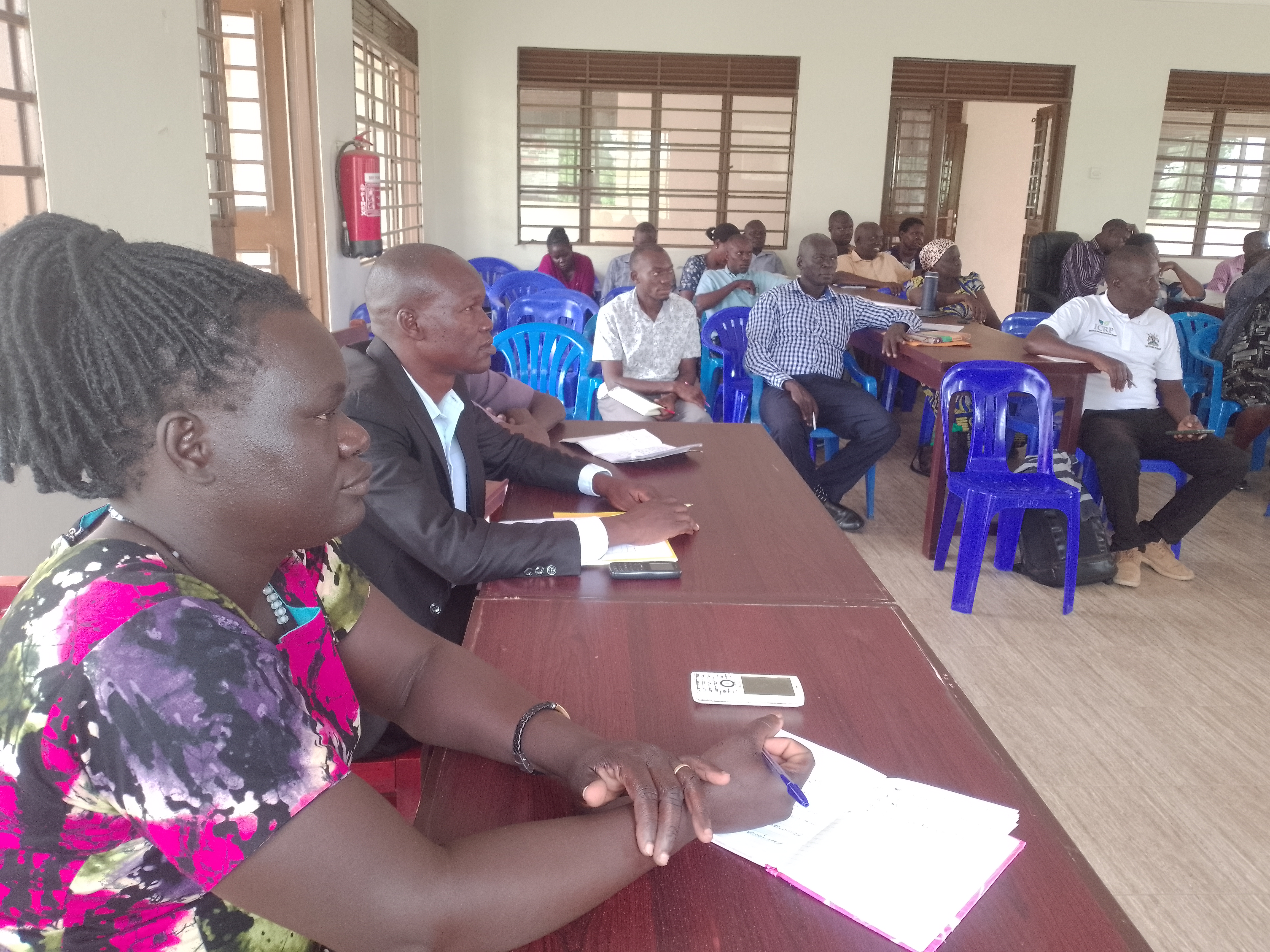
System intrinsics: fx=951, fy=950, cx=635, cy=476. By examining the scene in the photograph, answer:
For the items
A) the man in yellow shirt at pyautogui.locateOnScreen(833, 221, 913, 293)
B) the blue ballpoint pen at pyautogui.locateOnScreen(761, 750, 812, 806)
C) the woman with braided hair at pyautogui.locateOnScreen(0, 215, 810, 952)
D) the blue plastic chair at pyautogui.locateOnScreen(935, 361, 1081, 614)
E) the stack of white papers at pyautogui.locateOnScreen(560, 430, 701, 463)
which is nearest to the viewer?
the woman with braided hair at pyautogui.locateOnScreen(0, 215, 810, 952)

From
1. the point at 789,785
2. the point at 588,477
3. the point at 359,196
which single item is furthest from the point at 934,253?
the point at 789,785

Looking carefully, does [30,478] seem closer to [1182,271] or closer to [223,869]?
[223,869]

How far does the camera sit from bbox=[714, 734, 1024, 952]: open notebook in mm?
869

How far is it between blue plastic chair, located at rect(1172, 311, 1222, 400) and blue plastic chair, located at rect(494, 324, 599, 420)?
3.40 metres

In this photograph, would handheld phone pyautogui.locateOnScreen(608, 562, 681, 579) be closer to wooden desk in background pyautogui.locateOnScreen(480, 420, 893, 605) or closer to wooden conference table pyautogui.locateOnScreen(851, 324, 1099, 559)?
wooden desk in background pyautogui.locateOnScreen(480, 420, 893, 605)

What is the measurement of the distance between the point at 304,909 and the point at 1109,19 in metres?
9.16

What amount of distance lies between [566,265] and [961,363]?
13.3 feet

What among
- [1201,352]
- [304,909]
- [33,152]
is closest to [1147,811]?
[304,909]

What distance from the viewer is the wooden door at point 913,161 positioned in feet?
26.3

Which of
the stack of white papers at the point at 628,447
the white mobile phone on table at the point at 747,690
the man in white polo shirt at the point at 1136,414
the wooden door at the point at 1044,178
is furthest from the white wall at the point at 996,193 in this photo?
the white mobile phone on table at the point at 747,690

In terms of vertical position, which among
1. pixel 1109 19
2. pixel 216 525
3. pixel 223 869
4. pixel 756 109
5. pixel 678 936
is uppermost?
pixel 1109 19

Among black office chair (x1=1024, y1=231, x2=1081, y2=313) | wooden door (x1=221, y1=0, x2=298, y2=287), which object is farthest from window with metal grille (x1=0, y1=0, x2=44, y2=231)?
black office chair (x1=1024, y1=231, x2=1081, y2=313)

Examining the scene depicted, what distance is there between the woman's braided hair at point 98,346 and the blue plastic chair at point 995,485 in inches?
115

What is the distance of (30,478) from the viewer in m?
2.31
